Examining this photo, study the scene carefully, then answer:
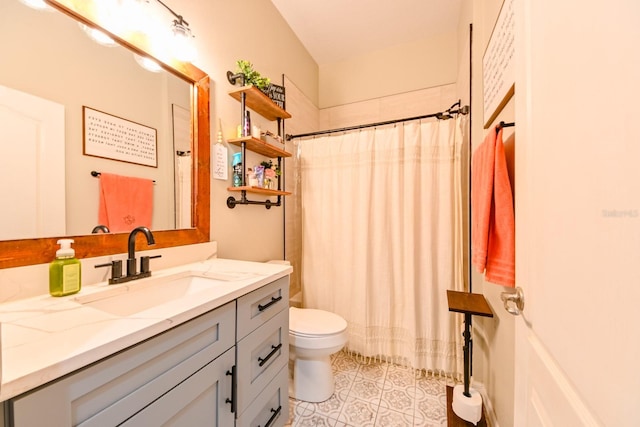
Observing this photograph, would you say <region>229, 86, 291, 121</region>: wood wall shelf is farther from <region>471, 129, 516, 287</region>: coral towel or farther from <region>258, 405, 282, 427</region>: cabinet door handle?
<region>258, 405, 282, 427</region>: cabinet door handle

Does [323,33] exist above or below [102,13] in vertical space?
above

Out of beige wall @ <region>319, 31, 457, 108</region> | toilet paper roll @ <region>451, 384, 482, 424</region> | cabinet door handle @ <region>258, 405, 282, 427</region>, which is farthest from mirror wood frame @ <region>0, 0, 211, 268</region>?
beige wall @ <region>319, 31, 457, 108</region>

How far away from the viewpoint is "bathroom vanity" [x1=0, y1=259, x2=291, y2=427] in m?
0.46

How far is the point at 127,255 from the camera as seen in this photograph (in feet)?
3.30

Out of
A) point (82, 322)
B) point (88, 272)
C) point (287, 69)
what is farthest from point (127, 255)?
point (287, 69)

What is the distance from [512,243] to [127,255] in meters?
1.48

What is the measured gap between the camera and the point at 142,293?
934mm

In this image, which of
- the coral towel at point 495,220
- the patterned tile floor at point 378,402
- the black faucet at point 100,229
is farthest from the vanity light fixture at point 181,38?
the patterned tile floor at point 378,402

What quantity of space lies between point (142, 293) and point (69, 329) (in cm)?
38

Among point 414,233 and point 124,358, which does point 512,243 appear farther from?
point 124,358

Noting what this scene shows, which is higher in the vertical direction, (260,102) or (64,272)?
(260,102)

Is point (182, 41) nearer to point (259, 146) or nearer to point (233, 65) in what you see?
point (233, 65)

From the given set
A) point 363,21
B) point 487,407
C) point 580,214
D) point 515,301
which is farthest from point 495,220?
point 363,21

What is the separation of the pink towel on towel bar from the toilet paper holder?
1403 mm
